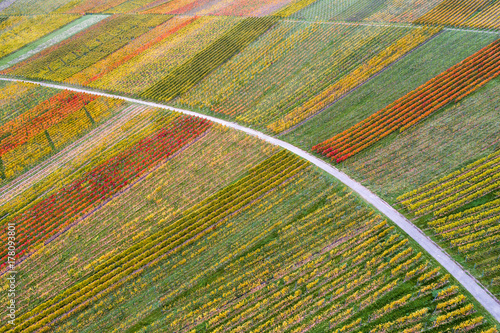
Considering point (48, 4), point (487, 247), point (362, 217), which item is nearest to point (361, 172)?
point (362, 217)

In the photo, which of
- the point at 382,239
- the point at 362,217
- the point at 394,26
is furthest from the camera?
the point at 394,26

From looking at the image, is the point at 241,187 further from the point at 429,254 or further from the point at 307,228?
the point at 429,254

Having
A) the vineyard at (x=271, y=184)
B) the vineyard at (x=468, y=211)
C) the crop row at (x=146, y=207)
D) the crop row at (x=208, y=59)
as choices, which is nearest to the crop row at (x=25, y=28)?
the vineyard at (x=271, y=184)

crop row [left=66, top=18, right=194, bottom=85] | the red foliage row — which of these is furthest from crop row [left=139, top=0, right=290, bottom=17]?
the red foliage row

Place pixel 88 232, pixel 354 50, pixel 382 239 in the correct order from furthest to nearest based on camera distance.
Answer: pixel 354 50, pixel 88 232, pixel 382 239

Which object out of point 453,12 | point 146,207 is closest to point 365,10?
point 453,12

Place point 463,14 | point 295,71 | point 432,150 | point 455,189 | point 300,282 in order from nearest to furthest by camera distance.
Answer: point 300,282, point 455,189, point 432,150, point 295,71, point 463,14

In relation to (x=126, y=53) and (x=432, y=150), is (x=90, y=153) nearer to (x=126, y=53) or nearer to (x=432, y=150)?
(x=126, y=53)
